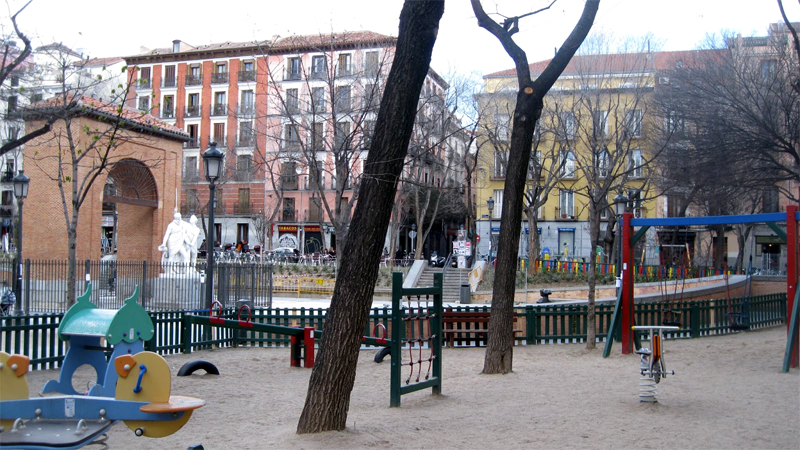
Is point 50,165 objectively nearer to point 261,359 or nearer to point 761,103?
point 261,359

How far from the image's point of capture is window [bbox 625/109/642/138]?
94.3 feet

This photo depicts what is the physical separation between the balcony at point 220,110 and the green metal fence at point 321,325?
40.4 m

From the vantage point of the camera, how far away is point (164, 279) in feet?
71.4

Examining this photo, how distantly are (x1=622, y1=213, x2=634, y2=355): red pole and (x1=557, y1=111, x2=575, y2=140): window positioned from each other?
14561 mm

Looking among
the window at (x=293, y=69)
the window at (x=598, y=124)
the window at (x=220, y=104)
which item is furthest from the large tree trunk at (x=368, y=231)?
the window at (x=220, y=104)

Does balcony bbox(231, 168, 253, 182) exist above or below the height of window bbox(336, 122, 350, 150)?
above

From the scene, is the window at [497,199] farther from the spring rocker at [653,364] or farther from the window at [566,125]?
the spring rocker at [653,364]

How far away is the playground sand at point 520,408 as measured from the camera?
21.9 ft

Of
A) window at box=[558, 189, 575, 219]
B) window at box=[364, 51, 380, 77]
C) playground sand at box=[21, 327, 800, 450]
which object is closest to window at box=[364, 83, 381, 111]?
window at box=[364, 51, 380, 77]

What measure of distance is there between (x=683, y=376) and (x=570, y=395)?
2879 mm

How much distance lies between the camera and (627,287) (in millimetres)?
14086

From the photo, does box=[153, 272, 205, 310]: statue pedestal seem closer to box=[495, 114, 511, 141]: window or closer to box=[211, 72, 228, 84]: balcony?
box=[495, 114, 511, 141]: window

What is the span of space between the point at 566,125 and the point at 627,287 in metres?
19.4

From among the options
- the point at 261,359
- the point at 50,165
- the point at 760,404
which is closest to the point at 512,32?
the point at 760,404
